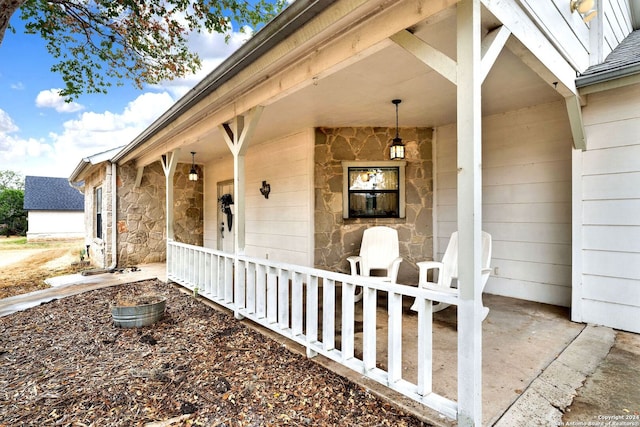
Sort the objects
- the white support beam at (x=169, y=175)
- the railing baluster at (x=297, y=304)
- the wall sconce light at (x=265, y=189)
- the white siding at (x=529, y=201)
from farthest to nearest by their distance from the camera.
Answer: the wall sconce light at (x=265, y=189), the white support beam at (x=169, y=175), the white siding at (x=529, y=201), the railing baluster at (x=297, y=304)

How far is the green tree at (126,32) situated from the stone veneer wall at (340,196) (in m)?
2.03

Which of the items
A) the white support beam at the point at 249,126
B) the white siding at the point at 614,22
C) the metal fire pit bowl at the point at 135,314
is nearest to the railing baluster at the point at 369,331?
the white support beam at the point at 249,126

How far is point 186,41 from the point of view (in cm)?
471

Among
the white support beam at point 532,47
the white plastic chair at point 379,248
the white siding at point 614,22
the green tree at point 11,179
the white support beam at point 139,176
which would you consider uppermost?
the green tree at point 11,179

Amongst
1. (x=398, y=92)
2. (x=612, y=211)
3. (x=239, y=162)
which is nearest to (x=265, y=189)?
(x=239, y=162)

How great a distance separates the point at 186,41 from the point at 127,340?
425 cm

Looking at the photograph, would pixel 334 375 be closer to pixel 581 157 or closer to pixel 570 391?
pixel 570 391

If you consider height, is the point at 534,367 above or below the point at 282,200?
below

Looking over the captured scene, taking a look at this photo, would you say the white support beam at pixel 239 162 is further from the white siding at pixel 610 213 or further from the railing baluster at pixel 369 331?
the white siding at pixel 610 213

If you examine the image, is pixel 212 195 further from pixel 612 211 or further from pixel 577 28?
pixel 612 211

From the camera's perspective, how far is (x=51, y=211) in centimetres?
1839

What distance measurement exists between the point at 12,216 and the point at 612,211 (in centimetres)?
2914

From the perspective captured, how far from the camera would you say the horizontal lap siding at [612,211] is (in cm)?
283

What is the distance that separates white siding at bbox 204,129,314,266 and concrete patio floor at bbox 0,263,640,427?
182cm
